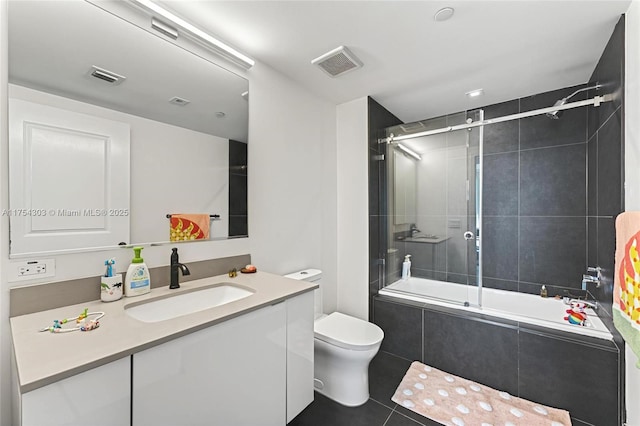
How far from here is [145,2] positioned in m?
1.29

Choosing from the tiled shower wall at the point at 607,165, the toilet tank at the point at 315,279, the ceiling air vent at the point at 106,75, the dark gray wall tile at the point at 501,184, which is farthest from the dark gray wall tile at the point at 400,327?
the ceiling air vent at the point at 106,75

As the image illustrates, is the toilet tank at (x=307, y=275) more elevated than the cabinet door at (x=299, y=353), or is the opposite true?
the toilet tank at (x=307, y=275)

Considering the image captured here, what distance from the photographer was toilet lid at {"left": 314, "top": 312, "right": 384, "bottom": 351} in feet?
5.51

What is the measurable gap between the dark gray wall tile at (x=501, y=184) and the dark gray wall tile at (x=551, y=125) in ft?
0.65

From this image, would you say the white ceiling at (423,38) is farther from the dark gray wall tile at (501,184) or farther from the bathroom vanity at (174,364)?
the bathroom vanity at (174,364)

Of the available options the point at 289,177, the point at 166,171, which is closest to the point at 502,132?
the point at 289,177

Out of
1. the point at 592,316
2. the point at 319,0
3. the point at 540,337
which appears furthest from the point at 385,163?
the point at 592,316

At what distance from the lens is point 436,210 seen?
2518mm

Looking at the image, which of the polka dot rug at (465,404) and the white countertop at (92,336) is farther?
the polka dot rug at (465,404)

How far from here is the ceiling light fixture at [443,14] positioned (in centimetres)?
140

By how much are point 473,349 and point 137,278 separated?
2.26 m

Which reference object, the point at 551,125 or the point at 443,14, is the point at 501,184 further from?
the point at 443,14

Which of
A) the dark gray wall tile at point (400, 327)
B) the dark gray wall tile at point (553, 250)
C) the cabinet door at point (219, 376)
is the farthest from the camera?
the dark gray wall tile at point (553, 250)

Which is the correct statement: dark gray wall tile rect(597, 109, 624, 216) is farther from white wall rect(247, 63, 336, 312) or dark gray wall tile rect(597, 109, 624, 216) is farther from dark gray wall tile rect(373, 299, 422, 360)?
white wall rect(247, 63, 336, 312)
